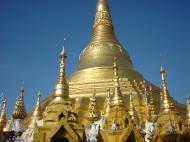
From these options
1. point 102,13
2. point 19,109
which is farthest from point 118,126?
point 102,13

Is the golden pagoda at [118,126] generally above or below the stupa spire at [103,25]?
below

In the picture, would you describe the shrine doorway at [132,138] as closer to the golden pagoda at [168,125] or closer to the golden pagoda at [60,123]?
the golden pagoda at [168,125]

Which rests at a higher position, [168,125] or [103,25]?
[103,25]

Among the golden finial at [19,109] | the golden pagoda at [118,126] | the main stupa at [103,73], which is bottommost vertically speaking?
the golden pagoda at [118,126]

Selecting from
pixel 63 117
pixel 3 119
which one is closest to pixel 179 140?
pixel 63 117

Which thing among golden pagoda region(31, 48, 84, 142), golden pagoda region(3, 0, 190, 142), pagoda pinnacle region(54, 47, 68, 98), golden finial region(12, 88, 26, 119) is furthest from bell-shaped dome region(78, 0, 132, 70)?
golden pagoda region(31, 48, 84, 142)

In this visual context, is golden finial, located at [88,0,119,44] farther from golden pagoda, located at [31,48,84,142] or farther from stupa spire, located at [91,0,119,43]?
golden pagoda, located at [31,48,84,142]

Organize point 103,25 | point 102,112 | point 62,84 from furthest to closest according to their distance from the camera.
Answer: point 103,25, point 102,112, point 62,84

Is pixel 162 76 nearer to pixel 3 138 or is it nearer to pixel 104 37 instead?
pixel 3 138

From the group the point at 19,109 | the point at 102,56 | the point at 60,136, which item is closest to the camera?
the point at 60,136

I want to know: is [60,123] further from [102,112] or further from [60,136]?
[102,112]

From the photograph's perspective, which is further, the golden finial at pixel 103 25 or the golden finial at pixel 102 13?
the golden finial at pixel 102 13

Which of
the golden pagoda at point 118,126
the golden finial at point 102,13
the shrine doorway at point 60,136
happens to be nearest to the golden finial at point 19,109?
the golden pagoda at point 118,126

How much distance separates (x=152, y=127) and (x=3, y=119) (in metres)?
7.75
